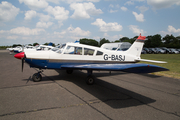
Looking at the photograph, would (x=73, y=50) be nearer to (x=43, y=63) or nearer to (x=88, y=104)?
(x=43, y=63)

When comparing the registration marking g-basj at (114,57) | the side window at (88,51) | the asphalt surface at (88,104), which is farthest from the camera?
the registration marking g-basj at (114,57)

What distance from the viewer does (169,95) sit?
486 cm

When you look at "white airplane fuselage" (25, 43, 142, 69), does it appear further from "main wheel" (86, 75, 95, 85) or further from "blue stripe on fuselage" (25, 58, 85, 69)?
"main wheel" (86, 75, 95, 85)

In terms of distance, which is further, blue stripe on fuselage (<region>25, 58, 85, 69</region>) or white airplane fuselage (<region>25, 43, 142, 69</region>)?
white airplane fuselage (<region>25, 43, 142, 69</region>)

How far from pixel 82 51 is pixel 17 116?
4.33 metres

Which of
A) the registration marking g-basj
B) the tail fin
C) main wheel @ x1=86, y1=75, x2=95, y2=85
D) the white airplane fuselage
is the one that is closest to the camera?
main wheel @ x1=86, y1=75, x2=95, y2=85

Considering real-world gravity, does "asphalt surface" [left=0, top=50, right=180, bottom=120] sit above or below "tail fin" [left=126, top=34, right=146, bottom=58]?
below

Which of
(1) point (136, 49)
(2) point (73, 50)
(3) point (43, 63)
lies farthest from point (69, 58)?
(1) point (136, 49)

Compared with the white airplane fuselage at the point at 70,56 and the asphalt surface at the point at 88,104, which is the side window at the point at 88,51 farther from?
the asphalt surface at the point at 88,104

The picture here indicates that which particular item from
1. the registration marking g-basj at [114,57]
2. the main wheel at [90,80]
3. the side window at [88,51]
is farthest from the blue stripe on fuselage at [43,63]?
the registration marking g-basj at [114,57]

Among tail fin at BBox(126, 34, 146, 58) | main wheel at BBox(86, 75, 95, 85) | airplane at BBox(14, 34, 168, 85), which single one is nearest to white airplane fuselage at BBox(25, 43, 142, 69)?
airplane at BBox(14, 34, 168, 85)

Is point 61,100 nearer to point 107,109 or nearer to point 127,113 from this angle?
point 107,109

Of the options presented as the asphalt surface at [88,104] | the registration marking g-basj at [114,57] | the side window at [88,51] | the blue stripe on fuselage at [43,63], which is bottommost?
the asphalt surface at [88,104]

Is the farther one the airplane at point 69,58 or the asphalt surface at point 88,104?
the airplane at point 69,58
